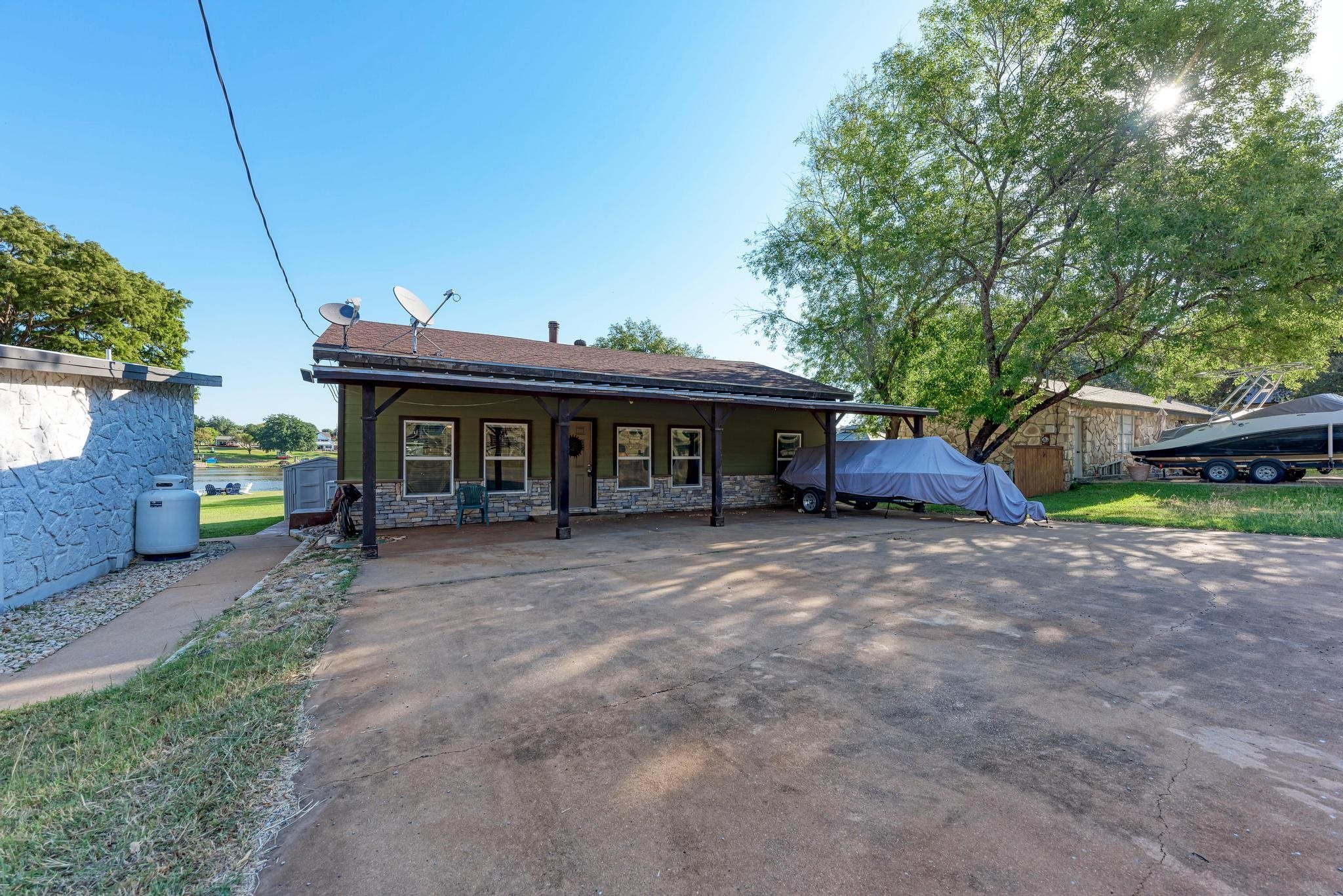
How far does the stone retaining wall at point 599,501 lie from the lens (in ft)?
33.4

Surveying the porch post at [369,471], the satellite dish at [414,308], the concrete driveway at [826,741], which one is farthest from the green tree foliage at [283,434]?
the concrete driveway at [826,741]

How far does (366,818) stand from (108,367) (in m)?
8.02

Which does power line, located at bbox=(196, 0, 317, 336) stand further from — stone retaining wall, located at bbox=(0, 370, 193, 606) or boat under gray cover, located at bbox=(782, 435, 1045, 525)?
boat under gray cover, located at bbox=(782, 435, 1045, 525)

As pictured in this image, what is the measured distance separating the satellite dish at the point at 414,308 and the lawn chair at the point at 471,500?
2797mm

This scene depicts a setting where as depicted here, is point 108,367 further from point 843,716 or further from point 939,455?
point 939,455

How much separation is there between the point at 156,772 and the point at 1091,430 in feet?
82.4

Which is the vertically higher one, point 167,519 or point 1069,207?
point 1069,207

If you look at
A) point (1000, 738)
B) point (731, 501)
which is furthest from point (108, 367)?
point (731, 501)

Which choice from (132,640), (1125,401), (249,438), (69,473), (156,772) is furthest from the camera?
(249,438)

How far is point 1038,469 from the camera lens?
1656 cm

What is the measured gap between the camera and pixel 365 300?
413 inches

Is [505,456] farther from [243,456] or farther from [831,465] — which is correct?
[243,456]

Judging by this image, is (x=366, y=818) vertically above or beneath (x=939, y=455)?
beneath

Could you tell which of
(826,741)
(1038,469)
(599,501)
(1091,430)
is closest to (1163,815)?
(826,741)
